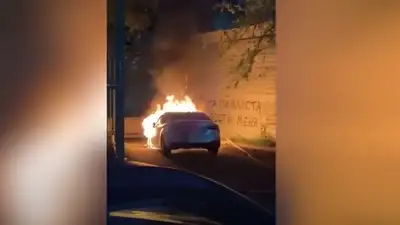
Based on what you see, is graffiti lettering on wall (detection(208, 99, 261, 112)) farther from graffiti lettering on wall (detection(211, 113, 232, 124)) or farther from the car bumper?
the car bumper

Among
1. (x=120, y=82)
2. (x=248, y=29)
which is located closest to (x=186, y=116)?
(x=120, y=82)

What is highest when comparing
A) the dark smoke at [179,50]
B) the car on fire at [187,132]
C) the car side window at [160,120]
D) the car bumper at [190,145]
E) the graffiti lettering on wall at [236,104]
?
the dark smoke at [179,50]

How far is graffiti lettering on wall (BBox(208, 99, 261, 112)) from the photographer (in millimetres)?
2238

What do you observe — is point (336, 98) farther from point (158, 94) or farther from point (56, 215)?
point (56, 215)

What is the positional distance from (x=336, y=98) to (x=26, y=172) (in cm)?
107

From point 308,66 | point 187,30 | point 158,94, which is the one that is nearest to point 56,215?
point 158,94

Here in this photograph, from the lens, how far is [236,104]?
2238mm

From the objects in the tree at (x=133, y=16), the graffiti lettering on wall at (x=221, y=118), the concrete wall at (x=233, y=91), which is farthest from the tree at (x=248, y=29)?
the tree at (x=133, y=16)

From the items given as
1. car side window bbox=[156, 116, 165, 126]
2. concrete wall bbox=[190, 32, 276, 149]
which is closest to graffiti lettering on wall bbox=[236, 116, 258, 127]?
concrete wall bbox=[190, 32, 276, 149]

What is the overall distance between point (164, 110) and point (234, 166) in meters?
0.31

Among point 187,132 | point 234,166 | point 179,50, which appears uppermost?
point 179,50

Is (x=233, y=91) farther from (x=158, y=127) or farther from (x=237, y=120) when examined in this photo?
(x=158, y=127)

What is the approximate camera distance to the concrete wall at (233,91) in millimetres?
2238

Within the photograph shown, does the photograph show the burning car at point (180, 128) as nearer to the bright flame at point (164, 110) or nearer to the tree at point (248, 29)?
the bright flame at point (164, 110)
